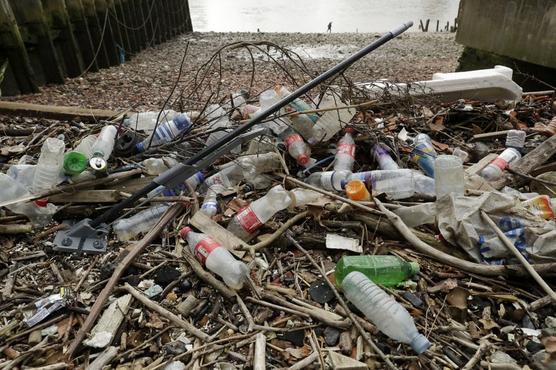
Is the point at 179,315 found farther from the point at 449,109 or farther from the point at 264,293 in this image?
the point at 449,109

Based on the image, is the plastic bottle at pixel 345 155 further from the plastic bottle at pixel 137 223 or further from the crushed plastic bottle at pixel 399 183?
the plastic bottle at pixel 137 223

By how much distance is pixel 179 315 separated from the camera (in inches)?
71.7

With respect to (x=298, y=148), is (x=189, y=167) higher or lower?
higher

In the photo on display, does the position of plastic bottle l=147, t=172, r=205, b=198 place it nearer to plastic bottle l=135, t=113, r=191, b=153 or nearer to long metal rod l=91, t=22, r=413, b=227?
long metal rod l=91, t=22, r=413, b=227

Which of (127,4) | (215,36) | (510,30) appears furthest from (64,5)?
(215,36)

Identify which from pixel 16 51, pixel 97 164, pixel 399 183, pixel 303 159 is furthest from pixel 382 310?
pixel 16 51

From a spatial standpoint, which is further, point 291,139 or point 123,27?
point 123,27

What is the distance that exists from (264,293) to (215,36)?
15.9 metres

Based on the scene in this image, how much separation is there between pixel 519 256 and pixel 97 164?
8.40ft

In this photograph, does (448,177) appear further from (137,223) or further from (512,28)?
(512,28)

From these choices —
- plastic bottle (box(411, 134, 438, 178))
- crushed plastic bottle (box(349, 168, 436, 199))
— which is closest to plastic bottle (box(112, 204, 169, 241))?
crushed plastic bottle (box(349, 168, 436, 199))

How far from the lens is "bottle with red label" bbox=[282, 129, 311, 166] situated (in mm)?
2846

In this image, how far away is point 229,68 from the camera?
915cm

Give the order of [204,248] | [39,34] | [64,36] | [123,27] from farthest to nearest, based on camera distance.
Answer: [123,27] < [64,36] < [39,34] < [204,248]
